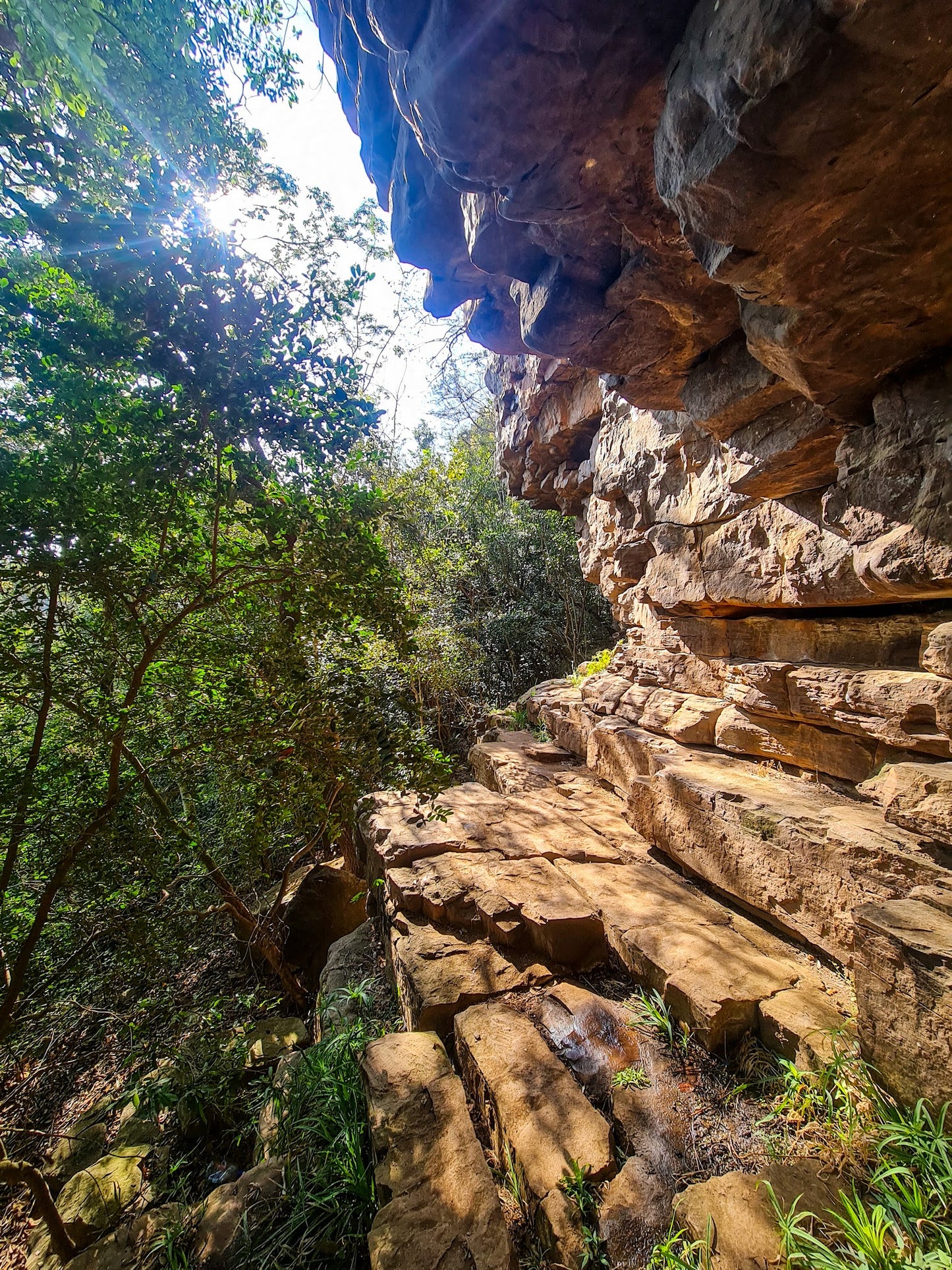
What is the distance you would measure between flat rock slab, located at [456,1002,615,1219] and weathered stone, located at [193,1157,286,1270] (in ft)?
3.62

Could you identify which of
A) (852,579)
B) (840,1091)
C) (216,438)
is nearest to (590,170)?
(216,438)

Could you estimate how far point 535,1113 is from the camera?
2102 mm

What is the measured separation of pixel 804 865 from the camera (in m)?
2.73

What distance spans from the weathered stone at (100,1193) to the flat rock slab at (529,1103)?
98.2 inches

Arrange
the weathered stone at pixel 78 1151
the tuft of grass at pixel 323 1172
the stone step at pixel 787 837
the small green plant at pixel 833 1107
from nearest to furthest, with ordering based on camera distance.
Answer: the small green plant at pixel 833 1107
the tuft of grass at pixel 323 1172
the stone step at pixel 787 837
the weathered stone at pixel 78 1151

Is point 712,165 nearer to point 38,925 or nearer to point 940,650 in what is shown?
point 940,650

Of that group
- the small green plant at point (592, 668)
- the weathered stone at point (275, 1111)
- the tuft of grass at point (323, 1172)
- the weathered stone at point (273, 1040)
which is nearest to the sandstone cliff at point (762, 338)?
the tuft of grass at point (323, 1172)

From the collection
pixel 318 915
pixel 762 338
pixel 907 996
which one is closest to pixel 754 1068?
pixel 907 996

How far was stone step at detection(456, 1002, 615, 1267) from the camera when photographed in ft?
5.91

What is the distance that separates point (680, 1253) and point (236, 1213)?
2172mm

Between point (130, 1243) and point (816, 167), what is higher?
point (816, 167)

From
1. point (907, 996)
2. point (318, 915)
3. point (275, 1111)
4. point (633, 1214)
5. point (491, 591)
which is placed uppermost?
point (491, 591)

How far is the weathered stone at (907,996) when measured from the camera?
1734 millimetres

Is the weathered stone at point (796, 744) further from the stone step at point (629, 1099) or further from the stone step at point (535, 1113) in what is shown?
the stone step at point (535, 1113)
